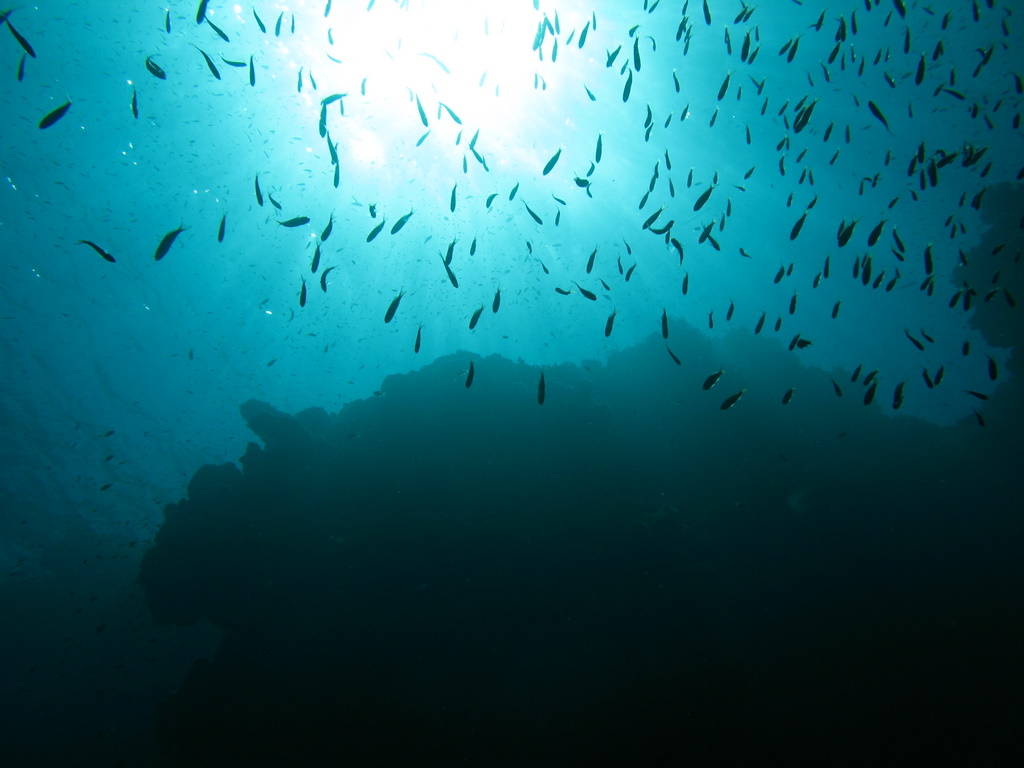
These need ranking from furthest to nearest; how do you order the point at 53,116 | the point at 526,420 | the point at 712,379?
the point at 526,420, the point at 712,379, the point at 53,116

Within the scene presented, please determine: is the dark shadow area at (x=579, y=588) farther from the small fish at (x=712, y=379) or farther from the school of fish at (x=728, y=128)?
the small fish at (x=712, y=379)

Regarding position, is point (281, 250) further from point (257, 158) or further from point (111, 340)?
point (111, 340)

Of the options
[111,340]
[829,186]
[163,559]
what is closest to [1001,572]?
[829,186]

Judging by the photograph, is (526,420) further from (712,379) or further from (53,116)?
(53,116)

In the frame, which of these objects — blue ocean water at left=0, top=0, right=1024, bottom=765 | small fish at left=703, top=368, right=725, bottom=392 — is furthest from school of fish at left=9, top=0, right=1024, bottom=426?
small fish at left=703, top=368, right=725, bottom=392

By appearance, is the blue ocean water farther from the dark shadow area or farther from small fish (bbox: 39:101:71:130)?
small fish (bbox: 39:101:71:130)

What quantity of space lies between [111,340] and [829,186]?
123 ft

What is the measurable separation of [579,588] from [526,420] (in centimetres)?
614

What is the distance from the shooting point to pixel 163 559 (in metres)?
14.6

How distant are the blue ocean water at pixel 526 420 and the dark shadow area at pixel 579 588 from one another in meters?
0.10

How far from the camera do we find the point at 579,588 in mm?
12812

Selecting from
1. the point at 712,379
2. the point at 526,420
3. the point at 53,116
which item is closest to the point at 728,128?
the point at 526,420

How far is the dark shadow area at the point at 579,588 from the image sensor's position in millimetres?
10742

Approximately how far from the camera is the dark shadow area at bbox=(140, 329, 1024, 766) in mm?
10742
